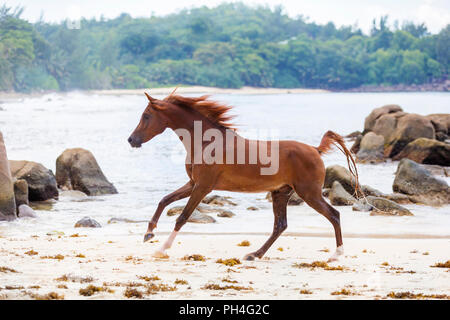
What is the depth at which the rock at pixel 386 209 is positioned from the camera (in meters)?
13.3

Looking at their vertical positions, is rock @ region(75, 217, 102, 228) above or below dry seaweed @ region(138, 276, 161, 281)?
below

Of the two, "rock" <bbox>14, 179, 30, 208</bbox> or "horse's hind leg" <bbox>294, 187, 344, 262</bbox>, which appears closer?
"horse's hind leg" <bbox>294, 187, 344, 262</bbox>

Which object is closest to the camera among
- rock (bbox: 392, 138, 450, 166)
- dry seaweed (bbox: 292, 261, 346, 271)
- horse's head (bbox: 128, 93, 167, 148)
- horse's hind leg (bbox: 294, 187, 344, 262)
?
dry seaweed (bbox: 292, 261, 346, 271)

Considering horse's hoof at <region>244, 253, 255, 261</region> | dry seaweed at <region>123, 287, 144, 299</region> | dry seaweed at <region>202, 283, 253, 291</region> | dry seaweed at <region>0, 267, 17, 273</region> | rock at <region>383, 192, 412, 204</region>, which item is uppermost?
dry seaweed at <region>123, 287, 144, 299</region>

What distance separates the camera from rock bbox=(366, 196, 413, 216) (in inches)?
524

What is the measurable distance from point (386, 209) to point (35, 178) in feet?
24.6

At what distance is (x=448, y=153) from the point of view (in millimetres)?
22766

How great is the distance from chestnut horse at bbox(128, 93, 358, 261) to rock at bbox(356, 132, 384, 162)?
1820 centimetres

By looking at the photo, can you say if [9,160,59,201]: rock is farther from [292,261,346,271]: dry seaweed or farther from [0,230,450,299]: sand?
[292,261,346,271]: dry seaweed

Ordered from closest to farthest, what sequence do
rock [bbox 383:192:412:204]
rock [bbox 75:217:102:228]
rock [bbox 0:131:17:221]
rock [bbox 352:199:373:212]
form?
rock [bbox 75:217:102:228], rock [bbox 0:131:17:221], rock [bbox 352:199:373:212], rock [bbox 383:192:412:204]

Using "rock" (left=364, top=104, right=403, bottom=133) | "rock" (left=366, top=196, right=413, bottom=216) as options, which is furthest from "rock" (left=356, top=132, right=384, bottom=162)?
"rock" (left=366, top=196, right=413, bottom=216)

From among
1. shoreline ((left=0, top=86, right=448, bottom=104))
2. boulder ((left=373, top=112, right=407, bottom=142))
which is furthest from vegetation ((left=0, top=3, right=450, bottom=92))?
boulder ((left=373, top=112, right=407, bottom=142))

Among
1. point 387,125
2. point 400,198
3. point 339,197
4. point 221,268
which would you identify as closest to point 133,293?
point 221,268
